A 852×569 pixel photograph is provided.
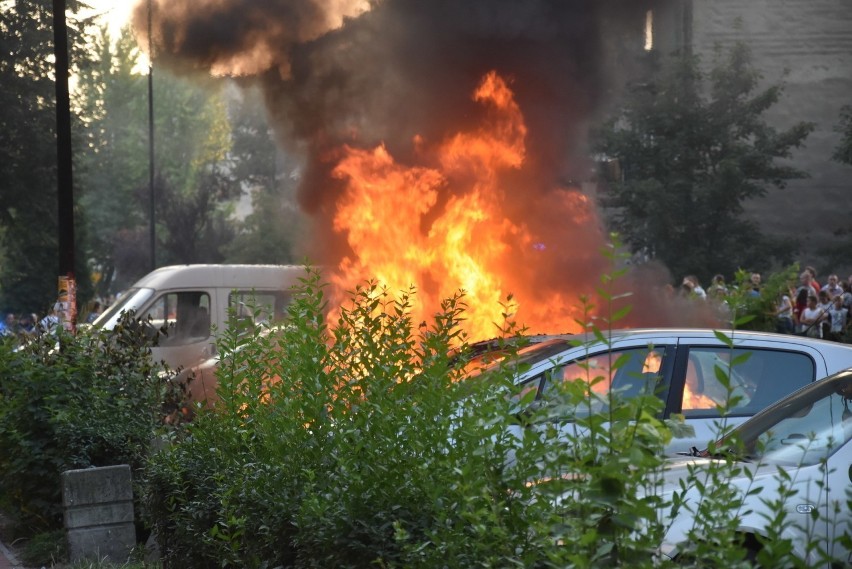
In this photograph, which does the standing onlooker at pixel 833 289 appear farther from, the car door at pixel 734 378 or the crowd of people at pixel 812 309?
the car door at pixel 734 378

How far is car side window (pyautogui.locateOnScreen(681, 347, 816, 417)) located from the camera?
25.1 feet

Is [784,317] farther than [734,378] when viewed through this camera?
Yes

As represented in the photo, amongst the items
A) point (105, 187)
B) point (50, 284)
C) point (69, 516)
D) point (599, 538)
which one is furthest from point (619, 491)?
point (105, 187)

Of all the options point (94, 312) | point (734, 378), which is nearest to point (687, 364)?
point (734, 378)

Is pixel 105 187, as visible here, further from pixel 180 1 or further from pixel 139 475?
pixel 139 475

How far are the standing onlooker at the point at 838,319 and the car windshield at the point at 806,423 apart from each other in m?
12.8

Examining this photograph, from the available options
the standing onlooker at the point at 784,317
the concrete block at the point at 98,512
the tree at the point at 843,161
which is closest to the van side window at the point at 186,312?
the standing onlooker at the point at 784,317

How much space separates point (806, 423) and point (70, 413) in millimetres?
5297

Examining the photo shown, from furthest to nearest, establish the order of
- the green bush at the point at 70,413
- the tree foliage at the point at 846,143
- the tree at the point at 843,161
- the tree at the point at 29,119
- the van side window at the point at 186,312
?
1. the tree at the point at 843,161
2. the tree foliage at the point at 846,143
3. the tree at the point at 29,119
4. the van side window at the point at 186,312
5. the green bush at the point at 70,413

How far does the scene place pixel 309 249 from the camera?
1605 centimetres

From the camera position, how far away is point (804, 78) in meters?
40.8

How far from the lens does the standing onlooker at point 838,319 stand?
18438 millimetres

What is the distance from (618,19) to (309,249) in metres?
5.41

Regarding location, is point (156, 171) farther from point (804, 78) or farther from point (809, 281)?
point (809, 281)
